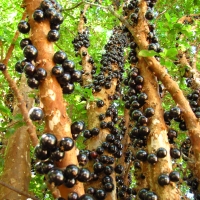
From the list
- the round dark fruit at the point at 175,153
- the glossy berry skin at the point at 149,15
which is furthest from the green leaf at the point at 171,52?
the round dark fruit at the point at 175,153

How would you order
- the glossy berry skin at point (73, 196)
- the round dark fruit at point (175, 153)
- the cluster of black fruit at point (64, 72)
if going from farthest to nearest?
the round dark fruit at point (175, 153) → the cluster of black fruit at point (64, 72) → the glossy berry skin at point (73, 196)

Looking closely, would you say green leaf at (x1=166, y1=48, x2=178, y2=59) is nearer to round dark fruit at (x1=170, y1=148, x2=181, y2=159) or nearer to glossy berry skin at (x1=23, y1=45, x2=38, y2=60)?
round dark fruit at (x1=170, y1=148, x2=181, y2=159)

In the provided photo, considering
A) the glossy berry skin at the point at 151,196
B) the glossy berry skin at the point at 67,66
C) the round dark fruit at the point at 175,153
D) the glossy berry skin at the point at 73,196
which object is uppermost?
the glossy berry skin at the point at 67,66

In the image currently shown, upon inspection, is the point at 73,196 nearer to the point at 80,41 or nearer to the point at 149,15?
the point at 149,15

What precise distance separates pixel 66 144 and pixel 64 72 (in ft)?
2.48

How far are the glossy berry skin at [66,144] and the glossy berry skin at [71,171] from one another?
152 millimetres

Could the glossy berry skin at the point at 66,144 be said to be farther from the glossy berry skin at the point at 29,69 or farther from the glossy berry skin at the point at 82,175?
the glossy berry skin at the point at 29,69

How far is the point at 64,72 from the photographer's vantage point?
2631 mm

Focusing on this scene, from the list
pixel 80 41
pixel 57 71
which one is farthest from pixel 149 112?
pixel 80 41

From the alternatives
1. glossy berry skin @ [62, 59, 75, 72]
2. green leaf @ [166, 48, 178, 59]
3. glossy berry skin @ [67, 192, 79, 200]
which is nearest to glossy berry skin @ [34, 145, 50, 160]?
glossy berry skin @ [67, 192, 79, 200]

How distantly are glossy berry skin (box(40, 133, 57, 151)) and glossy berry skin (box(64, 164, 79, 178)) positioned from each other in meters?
0.21

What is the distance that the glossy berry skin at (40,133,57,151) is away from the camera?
7.27 ft

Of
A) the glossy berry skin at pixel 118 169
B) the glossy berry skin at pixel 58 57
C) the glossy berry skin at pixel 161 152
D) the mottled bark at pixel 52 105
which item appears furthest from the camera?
the glossy berry skin at pixel 118 169

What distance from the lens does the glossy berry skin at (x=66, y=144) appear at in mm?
2211
